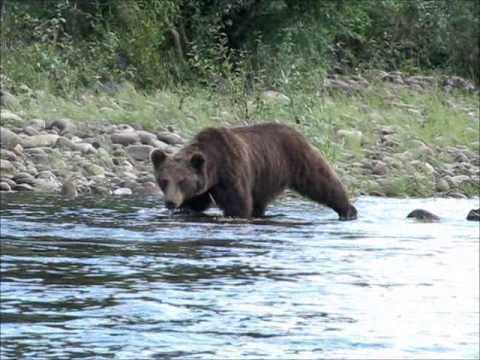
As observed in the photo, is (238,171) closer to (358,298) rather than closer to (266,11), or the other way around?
(358,298)

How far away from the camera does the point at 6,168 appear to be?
1562 cm

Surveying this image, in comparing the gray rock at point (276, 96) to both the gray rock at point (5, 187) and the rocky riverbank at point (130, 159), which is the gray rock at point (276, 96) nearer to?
the rocky riverbank at point (130, 159)

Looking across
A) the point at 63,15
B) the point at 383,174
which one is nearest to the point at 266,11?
the point at 63,15

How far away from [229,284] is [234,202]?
3.28 m

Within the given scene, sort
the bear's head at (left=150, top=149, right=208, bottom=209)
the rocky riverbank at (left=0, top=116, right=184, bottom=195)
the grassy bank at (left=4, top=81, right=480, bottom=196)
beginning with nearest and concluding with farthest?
the bear's head at (left=150, top=149, right=208, bottom=209)
the rocky riverbank at (left=0, top=116, right=184, bottom=195)
the grassy bank at (left=4, top=81, right=480, bottom=196)

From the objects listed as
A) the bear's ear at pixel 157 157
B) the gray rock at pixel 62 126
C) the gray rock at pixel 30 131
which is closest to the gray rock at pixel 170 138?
the gray rock at pixel 62 126

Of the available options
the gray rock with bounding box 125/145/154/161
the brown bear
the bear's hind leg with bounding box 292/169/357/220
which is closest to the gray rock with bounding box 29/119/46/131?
the gray rock with bounding box 125/145/154/161

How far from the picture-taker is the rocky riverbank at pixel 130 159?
15.7 m

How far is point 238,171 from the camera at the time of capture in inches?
523

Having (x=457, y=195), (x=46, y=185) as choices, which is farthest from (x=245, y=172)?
(x=457, y=195)

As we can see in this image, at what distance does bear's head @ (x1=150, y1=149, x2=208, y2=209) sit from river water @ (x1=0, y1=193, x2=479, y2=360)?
0.23m

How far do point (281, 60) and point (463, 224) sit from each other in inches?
389

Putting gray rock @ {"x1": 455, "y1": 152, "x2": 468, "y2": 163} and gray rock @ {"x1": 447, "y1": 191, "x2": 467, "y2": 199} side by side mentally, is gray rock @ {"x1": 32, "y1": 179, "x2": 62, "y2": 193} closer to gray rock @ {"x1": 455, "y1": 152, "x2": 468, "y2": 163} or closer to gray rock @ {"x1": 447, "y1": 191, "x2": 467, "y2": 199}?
gray rock @ {"x1": 447, "y1": 191, "x2": 467, "y2": 199}

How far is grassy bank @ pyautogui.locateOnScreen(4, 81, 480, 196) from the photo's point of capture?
1766cm
